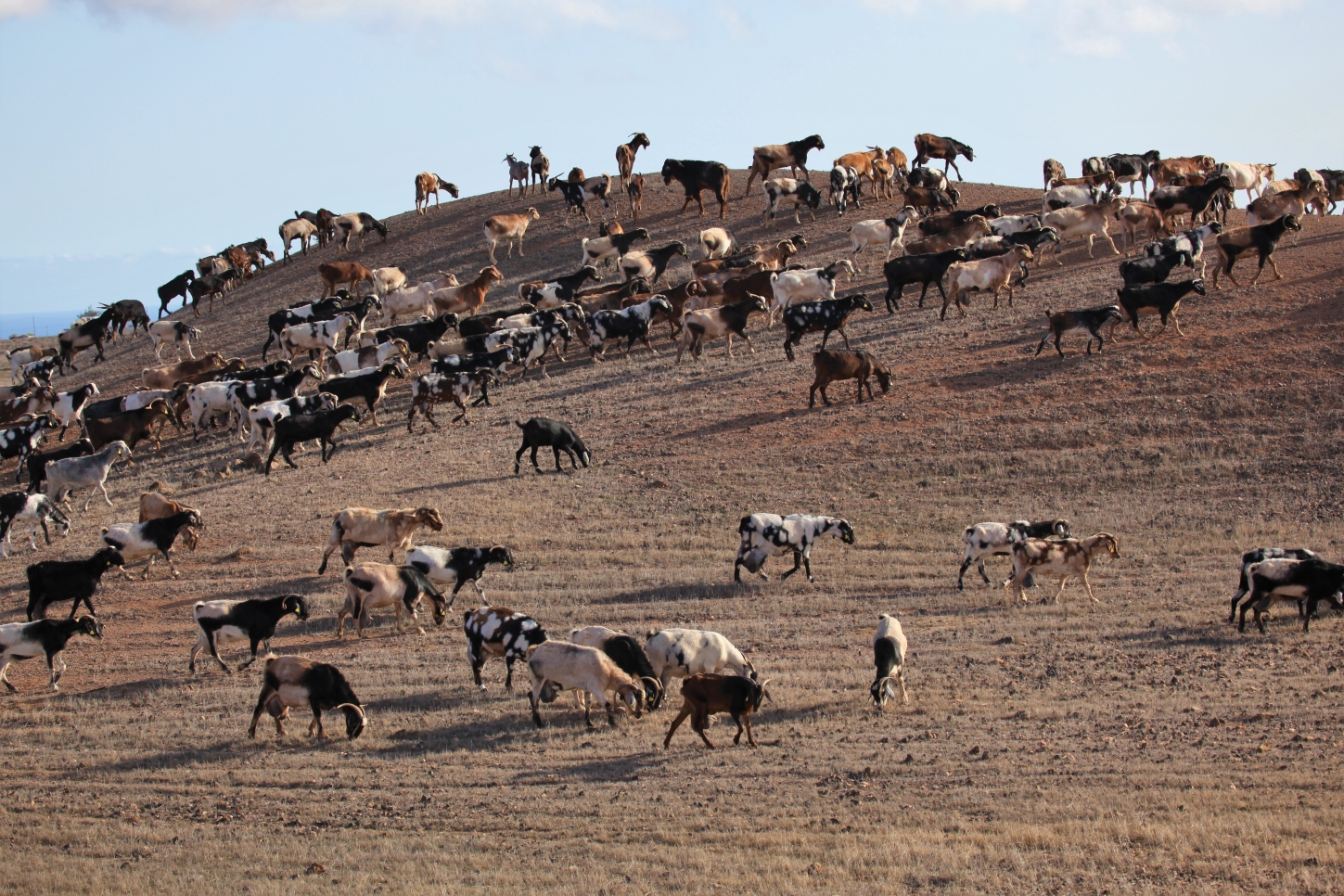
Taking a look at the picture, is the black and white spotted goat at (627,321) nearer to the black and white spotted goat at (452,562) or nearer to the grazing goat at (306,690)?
the black and white spotted goat at (452,562)

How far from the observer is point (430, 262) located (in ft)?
150

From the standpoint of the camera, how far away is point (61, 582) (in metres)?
17.6

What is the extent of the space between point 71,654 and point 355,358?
50.4 ft

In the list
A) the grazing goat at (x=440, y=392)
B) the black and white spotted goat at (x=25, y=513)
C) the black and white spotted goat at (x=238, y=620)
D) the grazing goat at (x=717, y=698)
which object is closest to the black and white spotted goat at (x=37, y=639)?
the black and white spotted goat at (x=238, y=620)

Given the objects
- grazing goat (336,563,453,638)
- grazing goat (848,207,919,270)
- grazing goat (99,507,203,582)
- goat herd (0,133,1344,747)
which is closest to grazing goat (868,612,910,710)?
goat herd (0,133,1344,747)

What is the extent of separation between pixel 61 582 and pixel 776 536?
33.8ft

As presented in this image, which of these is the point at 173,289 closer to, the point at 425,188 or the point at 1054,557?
the point at 425,188

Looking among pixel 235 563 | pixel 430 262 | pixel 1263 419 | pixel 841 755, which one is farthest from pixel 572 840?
pixel 430 262

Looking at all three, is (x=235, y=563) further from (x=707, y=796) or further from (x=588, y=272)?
(x=588, y=272)

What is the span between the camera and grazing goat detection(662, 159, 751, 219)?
146 ft

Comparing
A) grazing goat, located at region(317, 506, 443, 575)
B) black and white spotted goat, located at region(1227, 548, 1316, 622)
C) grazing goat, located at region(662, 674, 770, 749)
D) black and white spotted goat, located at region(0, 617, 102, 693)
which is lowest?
grazing goat, located at region(662, 674, 770, 749)

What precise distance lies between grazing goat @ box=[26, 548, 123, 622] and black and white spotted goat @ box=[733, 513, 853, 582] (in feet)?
30.6

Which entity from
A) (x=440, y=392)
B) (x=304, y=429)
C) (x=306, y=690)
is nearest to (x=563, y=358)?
(x=440, y=392)

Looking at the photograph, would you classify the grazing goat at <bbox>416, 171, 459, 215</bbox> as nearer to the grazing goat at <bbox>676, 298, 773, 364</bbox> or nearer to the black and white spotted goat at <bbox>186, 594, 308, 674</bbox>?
the grazing goat at <bbox>676, 298, 773, 364</bbox>
